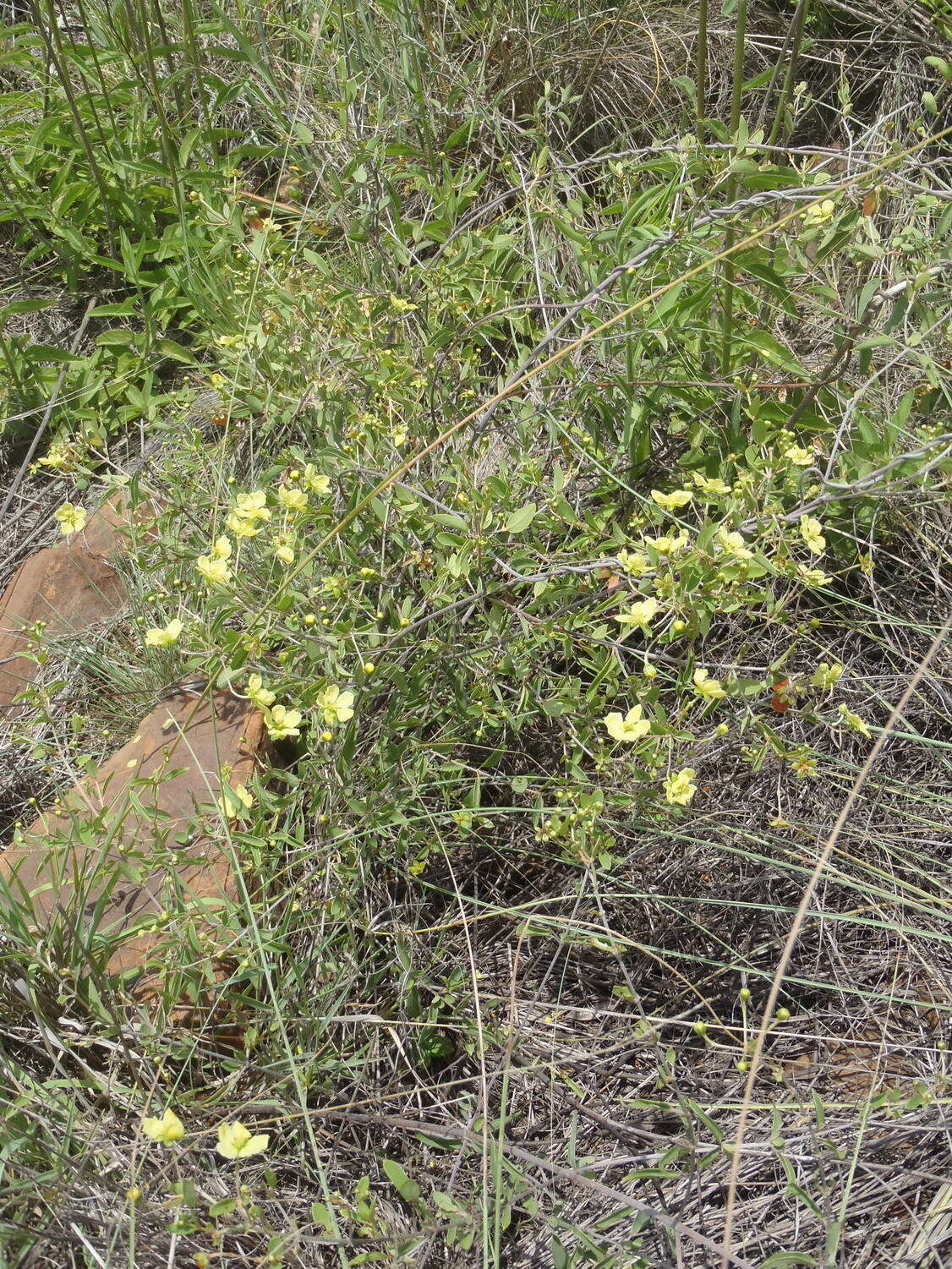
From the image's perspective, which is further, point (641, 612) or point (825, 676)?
point (825, 676)

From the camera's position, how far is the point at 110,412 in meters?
2.66

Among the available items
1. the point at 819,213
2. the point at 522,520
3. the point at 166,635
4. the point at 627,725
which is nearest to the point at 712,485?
the point at 522,520

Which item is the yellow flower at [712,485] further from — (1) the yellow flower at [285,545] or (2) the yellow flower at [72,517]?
(2) the yellow flower at [72,517]

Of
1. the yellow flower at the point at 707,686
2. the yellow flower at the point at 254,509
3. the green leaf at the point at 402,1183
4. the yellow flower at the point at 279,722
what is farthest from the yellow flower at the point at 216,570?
the green leaf at the point at 402,1183

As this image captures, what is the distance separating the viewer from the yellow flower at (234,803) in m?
1.64

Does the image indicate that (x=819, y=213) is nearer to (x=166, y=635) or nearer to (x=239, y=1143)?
(x=166, y=635)

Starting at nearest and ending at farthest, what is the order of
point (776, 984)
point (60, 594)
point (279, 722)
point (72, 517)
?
point (776, 984), point (279, 722), point (72, 517), point (60, 594)

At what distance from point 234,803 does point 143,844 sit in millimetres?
289

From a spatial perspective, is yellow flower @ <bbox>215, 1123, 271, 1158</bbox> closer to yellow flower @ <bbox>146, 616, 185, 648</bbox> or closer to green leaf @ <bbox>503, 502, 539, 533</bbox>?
yellow flower @ <bbox>146, 616, 185, 648</bbox>

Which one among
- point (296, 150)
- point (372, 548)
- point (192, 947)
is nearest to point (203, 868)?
point (192, 947)

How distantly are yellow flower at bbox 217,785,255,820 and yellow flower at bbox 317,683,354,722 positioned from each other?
7.9 inches

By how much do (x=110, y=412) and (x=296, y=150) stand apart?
0.96 m

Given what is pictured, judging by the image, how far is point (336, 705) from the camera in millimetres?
1619

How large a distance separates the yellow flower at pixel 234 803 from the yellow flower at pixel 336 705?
20 cm
